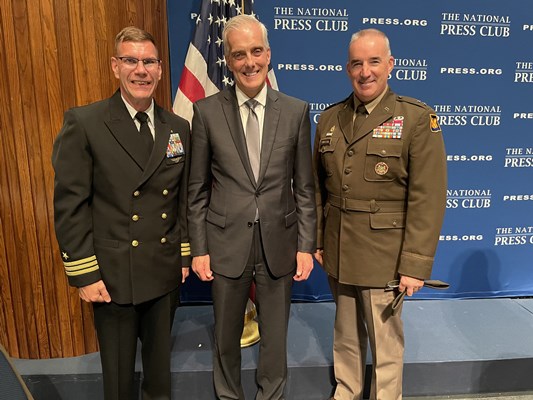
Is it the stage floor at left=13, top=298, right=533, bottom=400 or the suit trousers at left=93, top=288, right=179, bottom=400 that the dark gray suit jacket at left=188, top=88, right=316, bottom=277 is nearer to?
the suit trousers at left=93, top=288, right=179, bottom=400

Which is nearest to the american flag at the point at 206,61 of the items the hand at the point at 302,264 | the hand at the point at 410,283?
the hand at the point at 302,264

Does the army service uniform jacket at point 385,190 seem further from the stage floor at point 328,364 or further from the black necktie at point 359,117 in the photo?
the stage floor at point 328,364

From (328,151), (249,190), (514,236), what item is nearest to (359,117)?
(328,151)

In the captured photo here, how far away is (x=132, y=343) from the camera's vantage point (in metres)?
1.68

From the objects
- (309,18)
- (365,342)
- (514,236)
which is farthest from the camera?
(514,236)

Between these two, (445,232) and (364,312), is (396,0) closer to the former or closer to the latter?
(445,232)

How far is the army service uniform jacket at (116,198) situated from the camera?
1473 millimetres

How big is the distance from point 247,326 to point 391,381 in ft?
2.94

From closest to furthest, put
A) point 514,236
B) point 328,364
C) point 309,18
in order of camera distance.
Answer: point 328,364 < point 309,18 < point 514,236

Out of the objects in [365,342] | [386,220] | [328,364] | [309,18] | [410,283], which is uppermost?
[309,18]

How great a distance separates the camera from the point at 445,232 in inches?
125

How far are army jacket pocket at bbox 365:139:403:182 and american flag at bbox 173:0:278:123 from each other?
103 centimetres

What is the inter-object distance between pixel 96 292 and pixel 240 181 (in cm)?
66

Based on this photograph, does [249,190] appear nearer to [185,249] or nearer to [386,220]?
[185,249]
